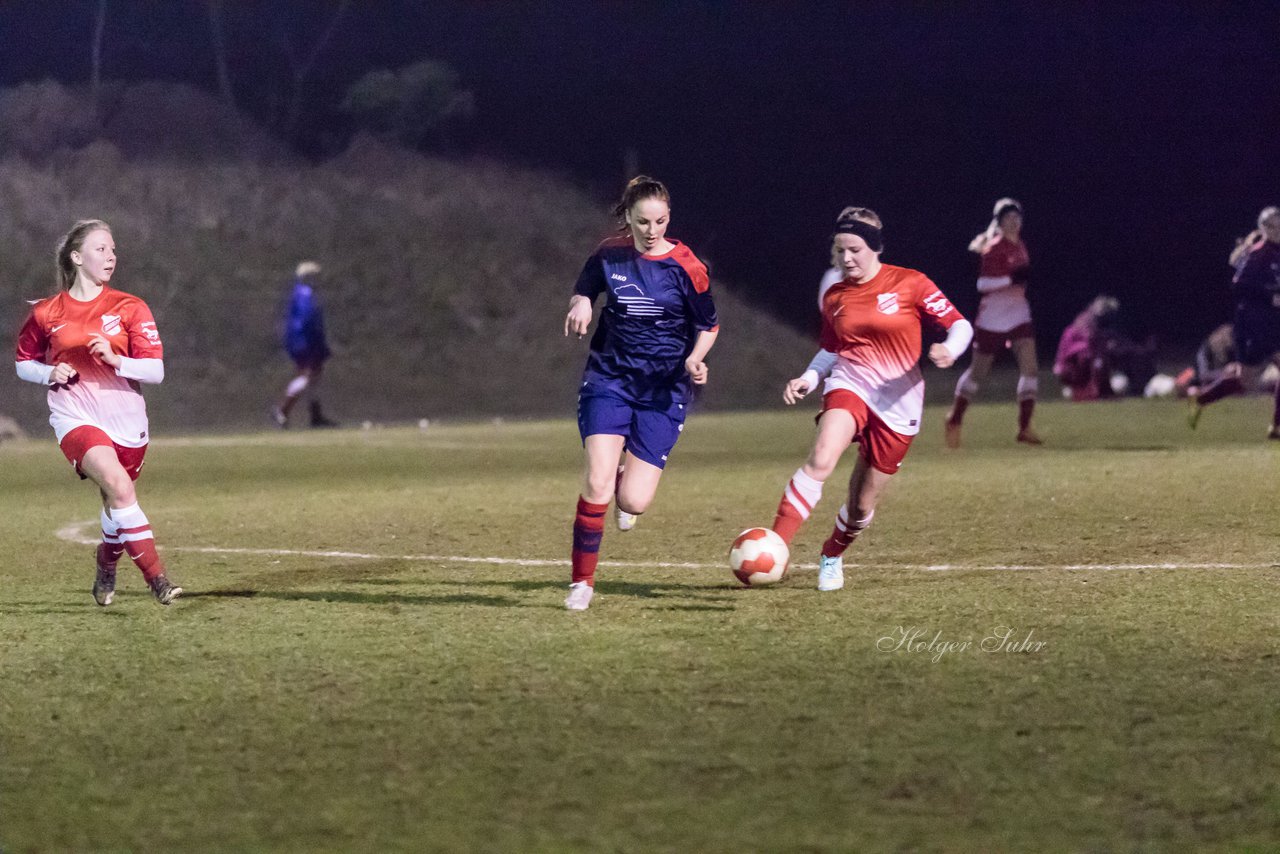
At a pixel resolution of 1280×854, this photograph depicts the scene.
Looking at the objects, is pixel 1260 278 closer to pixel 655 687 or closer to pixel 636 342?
pixel 636 342

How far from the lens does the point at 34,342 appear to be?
712 centimetres

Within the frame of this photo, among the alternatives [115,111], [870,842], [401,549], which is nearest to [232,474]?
[401,549]

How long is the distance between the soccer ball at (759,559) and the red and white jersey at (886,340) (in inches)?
→ 33.5

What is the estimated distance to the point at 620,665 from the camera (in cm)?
549

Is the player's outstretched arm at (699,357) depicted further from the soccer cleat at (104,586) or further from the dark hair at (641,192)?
the soccer cleat at (104,586)

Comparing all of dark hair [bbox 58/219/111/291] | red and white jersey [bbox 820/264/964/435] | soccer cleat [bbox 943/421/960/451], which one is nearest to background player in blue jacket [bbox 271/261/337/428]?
soccer cleat [bbox 943/421/960/451]

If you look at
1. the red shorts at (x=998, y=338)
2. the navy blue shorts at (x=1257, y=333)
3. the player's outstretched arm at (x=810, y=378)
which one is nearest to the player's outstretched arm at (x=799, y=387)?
the player's outstretched arm at (x=810, y=378)

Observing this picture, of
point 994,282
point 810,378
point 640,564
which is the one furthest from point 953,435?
point 810,378

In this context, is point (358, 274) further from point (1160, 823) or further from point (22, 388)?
point (1160, 823)

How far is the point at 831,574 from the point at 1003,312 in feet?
27.6

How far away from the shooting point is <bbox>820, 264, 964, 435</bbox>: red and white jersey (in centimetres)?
736

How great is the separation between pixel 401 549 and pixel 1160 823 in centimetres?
577

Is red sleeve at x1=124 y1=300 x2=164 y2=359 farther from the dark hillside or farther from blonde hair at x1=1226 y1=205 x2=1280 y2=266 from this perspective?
the dark hillside

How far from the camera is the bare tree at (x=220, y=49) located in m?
31.4
